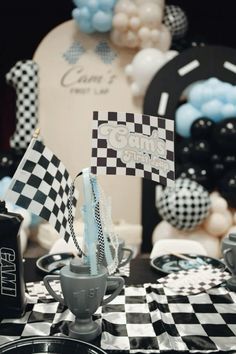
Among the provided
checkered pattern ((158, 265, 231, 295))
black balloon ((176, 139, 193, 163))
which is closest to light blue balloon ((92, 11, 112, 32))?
black balloon ((176, 139, 193, 163))

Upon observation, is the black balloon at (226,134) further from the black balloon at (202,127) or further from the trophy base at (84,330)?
the trophy base at (84,330)

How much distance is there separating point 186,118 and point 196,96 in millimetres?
187

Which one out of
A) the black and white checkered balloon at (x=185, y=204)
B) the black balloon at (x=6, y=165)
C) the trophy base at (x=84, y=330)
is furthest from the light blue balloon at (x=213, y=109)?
the trophy base at (x=84, y=330)

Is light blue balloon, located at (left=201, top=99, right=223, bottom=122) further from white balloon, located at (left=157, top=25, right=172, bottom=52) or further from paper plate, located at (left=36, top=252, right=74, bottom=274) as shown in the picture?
paper plate, located at (left=36, top=252, right=74, bottom=274)

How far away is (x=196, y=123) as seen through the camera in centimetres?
331

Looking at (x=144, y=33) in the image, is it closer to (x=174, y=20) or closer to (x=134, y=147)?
(x=174, y=20)

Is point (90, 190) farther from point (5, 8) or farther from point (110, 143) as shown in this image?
point (5, 8)

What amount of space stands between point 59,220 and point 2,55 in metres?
3.72

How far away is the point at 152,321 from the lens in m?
1.21

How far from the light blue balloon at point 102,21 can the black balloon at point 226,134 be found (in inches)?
49.9

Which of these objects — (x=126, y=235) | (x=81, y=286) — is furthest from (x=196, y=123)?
(x=81, y=286)

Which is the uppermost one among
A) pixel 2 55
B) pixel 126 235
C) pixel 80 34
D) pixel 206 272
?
pixel 80 34

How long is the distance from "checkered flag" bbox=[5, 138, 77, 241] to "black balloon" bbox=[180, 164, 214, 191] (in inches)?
89.0

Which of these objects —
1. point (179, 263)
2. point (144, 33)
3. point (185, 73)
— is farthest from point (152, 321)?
point (144, 33)
